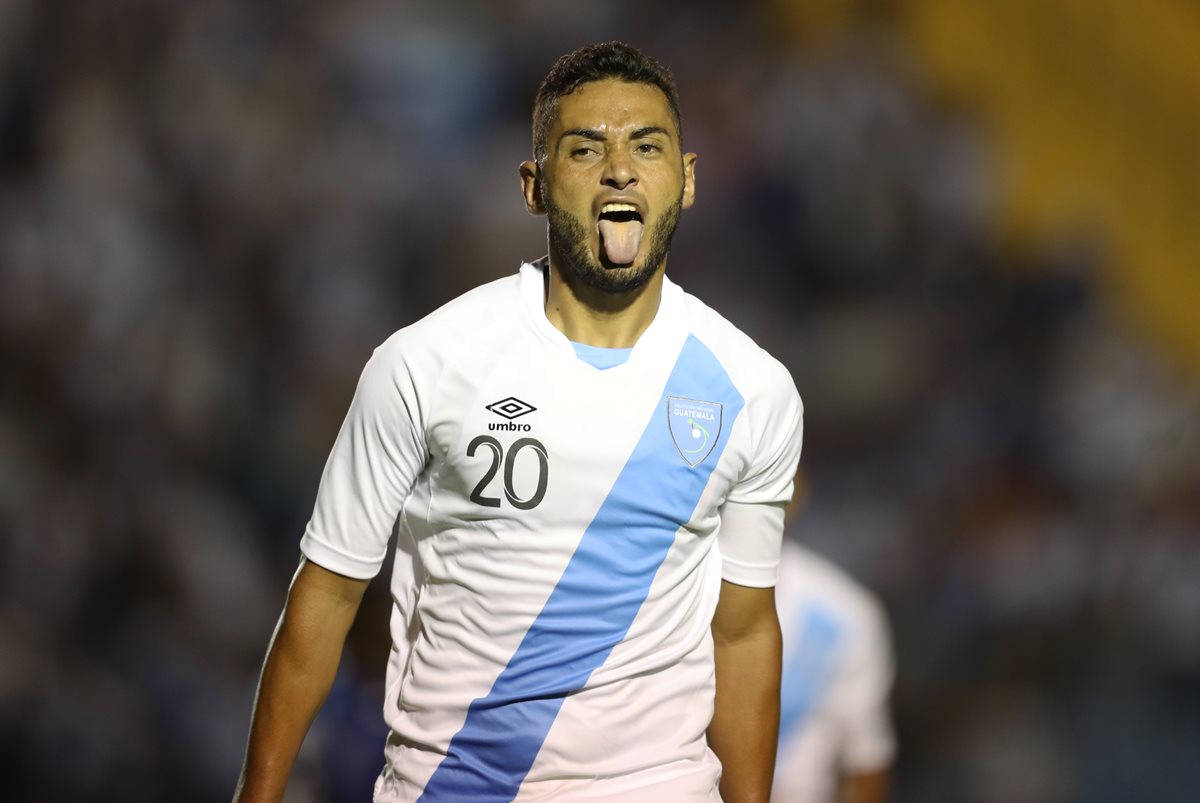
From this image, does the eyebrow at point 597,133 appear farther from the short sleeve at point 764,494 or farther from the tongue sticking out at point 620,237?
the short sleeve at point 764,494

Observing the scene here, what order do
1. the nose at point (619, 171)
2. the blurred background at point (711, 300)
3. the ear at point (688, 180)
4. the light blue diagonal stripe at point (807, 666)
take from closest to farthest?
the nose at point (619, 171) < the ear at point (688, 180) < the light blue diagonal stripe at point (807, 666) < the blurred background at point (711, 300)

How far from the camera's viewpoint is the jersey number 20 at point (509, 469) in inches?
76.8

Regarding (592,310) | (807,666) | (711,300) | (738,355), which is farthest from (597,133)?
(711,300)

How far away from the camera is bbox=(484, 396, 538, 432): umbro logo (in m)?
1.96

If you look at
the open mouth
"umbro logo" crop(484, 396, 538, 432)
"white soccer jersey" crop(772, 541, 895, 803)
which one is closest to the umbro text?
"umbro logo" crop(484, 396, 538, 432)

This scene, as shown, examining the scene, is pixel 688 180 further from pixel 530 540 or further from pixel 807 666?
pixel 807 666

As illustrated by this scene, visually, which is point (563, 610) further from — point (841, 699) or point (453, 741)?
point (841, 699)

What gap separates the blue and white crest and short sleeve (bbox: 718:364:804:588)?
0.08 meters

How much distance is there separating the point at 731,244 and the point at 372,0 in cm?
149

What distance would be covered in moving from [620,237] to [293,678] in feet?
2.40

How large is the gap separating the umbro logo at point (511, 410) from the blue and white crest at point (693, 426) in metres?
0.20

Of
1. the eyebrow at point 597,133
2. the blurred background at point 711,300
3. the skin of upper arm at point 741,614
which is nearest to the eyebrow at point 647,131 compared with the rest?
→ the eyebrow at point 597,133

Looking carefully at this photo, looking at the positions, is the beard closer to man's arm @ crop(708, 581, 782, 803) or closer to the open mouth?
the open mouth

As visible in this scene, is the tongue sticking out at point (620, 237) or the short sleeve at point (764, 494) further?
the short sleeve at point (764, 494)
